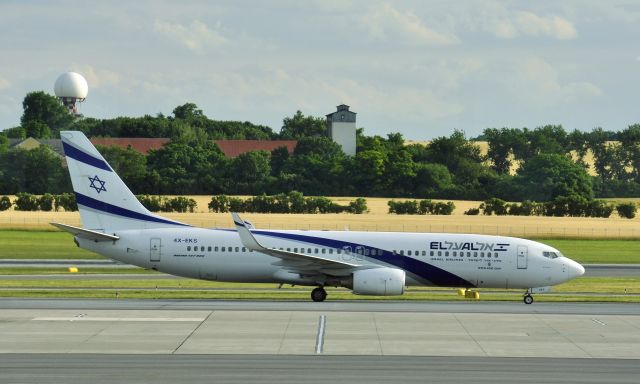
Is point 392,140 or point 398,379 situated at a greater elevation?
point 392,140

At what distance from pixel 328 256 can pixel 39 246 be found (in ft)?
138

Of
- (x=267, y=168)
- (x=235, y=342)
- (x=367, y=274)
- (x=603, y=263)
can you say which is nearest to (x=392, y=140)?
(x=267, y=168)

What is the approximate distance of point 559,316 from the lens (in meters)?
43.4

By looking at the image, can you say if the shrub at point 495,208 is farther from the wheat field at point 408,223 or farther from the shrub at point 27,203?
the shrub at point 27,203

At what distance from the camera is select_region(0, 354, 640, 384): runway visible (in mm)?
28141

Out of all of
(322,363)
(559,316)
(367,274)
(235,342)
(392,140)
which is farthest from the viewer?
(392,140)

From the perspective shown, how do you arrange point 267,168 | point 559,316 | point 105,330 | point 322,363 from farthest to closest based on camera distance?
point 267,168 < point 559,316 < point 105,330 < point 322,363

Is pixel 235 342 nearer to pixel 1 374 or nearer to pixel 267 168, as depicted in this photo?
pixel 1 374

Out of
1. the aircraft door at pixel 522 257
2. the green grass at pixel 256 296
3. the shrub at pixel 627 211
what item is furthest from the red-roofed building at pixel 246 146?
the aircraft door at pixel 522 257

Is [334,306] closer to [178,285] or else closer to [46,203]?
[178,285]

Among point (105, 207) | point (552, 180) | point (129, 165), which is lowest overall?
point (105, 207)

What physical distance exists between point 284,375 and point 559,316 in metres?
18.1

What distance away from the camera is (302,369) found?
2984 cm

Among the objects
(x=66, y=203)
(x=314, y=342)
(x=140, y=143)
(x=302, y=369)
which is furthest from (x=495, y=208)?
(x=302, y=369)
